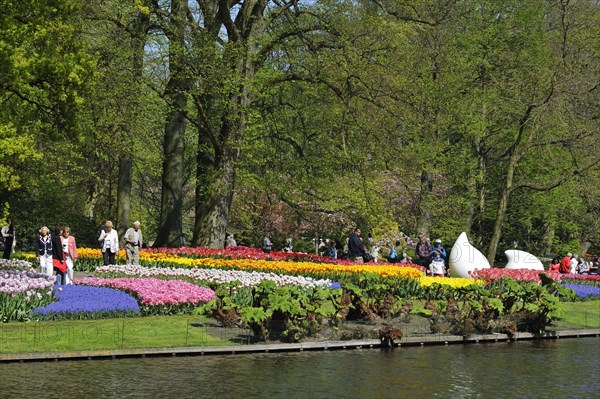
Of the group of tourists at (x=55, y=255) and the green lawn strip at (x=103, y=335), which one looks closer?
the green lawn strip at (x=103, y=335)

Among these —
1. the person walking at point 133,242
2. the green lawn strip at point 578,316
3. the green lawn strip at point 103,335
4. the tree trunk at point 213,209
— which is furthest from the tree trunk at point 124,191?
the green lawn strip at point 103,335

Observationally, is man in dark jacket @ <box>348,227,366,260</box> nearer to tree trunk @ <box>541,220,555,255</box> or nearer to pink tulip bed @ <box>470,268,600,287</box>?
pink tulip bed @ <box>470,268,600,287</box>

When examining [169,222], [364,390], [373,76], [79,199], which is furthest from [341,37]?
[79,199]

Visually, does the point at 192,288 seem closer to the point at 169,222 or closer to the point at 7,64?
the point at 7,64

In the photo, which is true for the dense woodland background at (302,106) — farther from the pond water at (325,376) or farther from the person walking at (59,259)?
the pond water at (325,376)

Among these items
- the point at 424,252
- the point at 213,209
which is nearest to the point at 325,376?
the point at 213,209

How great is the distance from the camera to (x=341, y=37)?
31.5 metres

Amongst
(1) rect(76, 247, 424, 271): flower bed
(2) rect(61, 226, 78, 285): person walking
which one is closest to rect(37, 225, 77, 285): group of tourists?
(2) rect(61, 226, 78, 285): person walking

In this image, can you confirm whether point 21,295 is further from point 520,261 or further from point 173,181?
point 520,261

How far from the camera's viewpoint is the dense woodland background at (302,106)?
79.0 feet

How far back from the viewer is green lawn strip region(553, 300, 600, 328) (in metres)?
21.7

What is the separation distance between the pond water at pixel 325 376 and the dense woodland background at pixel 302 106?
26.1ft

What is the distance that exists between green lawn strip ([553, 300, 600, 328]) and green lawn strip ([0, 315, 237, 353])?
7.69 m

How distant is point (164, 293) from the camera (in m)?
20.7
